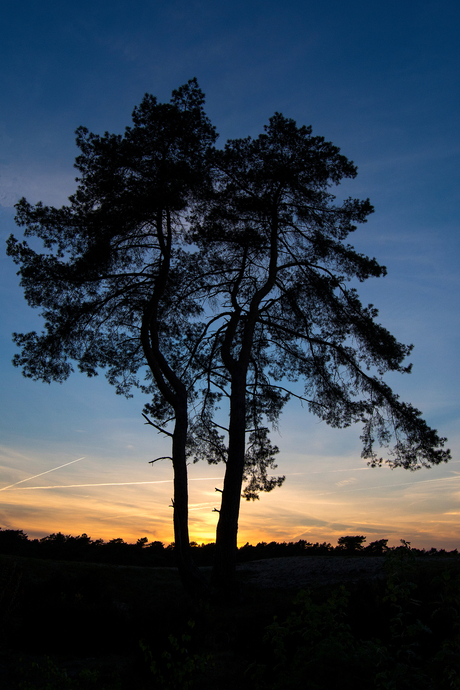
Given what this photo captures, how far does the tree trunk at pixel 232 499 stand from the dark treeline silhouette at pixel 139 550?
6288mm

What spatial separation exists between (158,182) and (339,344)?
638cm

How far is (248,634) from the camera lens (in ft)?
20.3

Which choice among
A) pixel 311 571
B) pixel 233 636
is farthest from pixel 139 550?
pixel 233 636

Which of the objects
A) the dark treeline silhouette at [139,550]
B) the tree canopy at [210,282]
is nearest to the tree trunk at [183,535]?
the tree canopy at [210,282]

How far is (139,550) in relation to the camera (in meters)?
16.2

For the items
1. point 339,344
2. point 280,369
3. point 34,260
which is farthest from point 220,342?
point 34,260

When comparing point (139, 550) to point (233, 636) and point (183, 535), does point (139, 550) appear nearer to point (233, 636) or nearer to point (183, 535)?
point (183, 535)

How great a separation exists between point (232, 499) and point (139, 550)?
8.01 meters

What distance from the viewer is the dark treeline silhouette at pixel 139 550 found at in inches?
592

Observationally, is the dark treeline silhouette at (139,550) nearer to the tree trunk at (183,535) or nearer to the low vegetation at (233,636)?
the low vegetation at (233,636)

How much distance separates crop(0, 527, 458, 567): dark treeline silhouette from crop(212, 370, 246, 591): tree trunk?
248 inches

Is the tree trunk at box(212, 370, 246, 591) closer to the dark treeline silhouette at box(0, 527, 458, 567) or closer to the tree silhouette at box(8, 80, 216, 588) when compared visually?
the tree silhouette at box(8, 80, 216, 588)

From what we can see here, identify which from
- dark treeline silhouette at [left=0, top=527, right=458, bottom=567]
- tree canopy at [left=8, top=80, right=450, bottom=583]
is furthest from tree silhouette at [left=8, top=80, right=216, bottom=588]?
dark treeline silhouette at [left=0, top=527, right=458, bottom=567]

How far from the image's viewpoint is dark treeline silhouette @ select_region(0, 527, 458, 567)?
1505 centimetres
